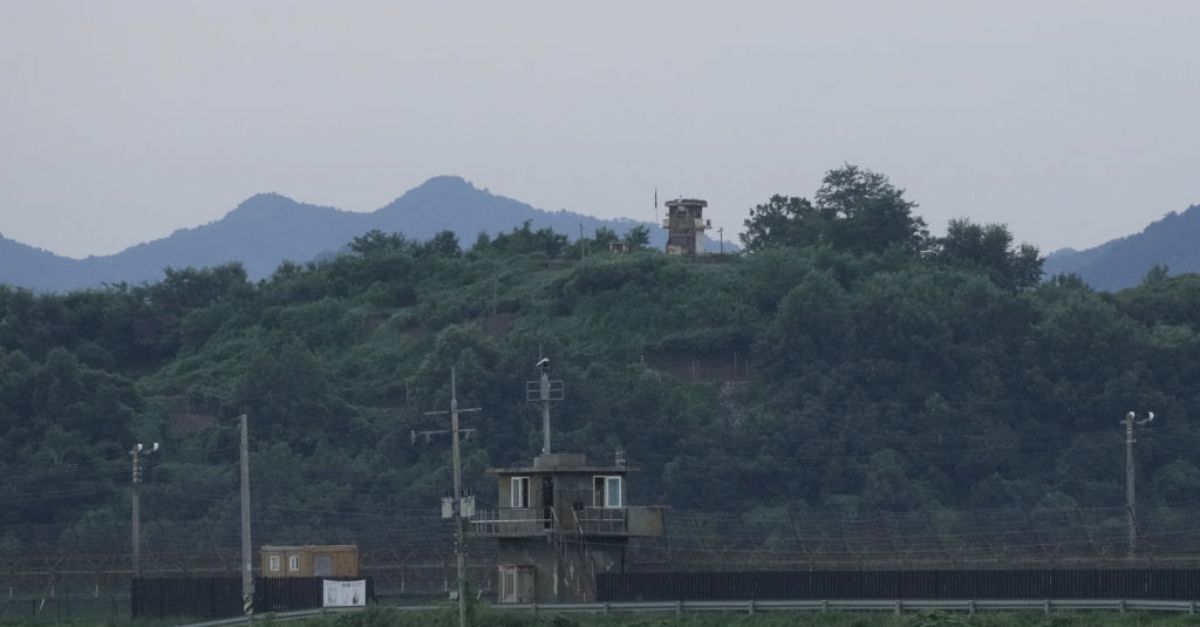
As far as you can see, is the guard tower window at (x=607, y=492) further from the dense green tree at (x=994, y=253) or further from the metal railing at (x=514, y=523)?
the dense green tree at (x=994, y=253)

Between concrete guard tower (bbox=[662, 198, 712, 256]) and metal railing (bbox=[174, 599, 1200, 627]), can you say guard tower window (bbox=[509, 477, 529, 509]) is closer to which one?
metal railing (bbox=[174, 599, 1200, 627])

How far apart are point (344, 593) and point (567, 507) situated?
6.93 m

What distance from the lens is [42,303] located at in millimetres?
159000

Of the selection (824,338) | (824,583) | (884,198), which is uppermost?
(884,198)

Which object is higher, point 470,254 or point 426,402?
point 470,254

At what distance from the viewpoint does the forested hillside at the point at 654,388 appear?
126 m

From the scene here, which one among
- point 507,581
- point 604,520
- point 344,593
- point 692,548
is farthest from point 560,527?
point 692,548

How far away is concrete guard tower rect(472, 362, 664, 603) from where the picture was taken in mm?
72312

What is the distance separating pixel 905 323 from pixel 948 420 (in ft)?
28.9

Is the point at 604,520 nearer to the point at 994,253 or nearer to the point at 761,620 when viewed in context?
the point at 761,620

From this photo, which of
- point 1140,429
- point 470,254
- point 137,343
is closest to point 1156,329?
point 1140,429

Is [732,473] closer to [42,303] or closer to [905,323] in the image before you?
[905,323]

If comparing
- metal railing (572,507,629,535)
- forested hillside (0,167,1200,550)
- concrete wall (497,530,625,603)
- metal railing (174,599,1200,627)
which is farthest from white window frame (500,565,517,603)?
forested hillside (0,167,1200,550)

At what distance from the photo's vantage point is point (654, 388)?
133 metres
